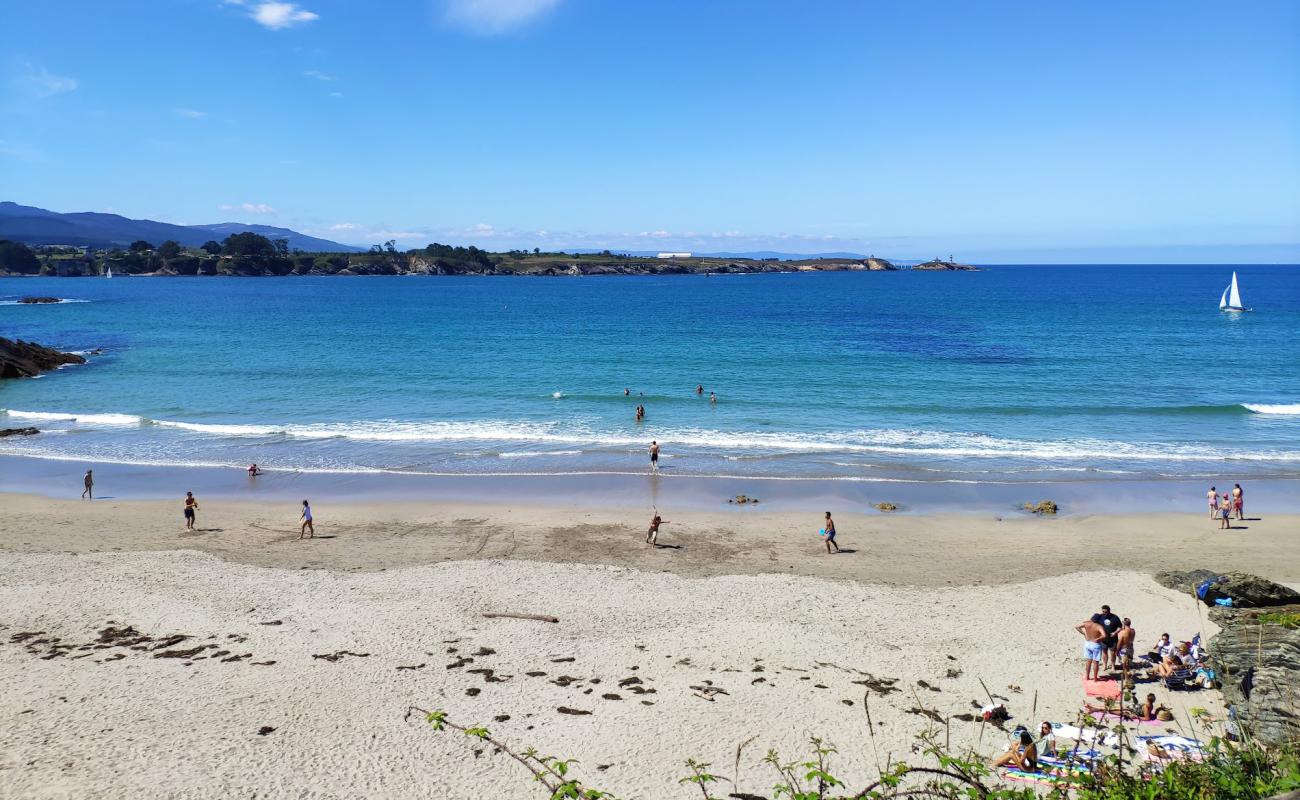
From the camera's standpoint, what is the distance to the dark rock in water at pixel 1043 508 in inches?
903

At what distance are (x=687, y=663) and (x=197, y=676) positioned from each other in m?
8.40

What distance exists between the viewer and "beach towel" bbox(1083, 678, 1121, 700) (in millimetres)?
12461

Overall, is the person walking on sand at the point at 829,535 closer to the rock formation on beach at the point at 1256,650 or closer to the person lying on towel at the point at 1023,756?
the rock formation on beach at the point at 1256,650

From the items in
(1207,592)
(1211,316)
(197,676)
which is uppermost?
(1211,316)

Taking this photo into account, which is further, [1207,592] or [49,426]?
[49,426]

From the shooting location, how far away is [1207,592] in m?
15.6

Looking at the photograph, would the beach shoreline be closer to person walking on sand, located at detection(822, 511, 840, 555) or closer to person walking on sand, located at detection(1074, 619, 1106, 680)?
person walking on sand, located at detection(822, 511, 840, 555)

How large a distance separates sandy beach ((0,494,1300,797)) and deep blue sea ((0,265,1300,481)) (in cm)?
677

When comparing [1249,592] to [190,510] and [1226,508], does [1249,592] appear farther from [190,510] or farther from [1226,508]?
[190,510]

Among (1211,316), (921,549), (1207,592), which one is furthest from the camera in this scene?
(1211,316)

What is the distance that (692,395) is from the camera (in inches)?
1610

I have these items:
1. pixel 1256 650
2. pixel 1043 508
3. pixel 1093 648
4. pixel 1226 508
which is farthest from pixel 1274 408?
pixel 1093 648

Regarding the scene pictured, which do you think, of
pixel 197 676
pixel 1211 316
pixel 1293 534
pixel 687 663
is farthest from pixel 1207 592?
pixel 1211 316

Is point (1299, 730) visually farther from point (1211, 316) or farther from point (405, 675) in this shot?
point (1211, 316)
